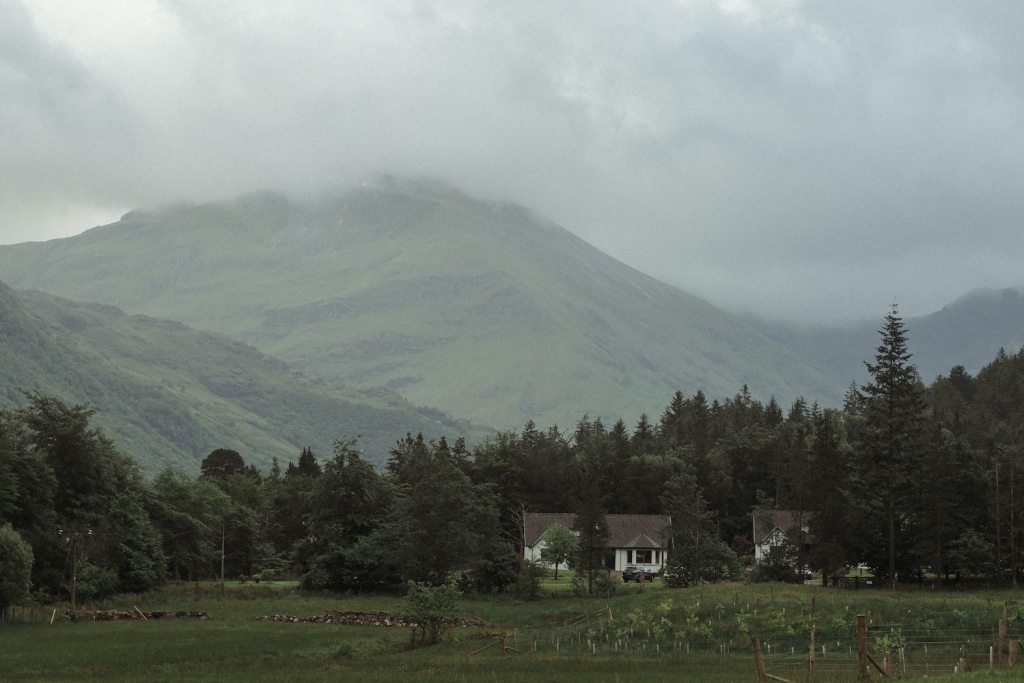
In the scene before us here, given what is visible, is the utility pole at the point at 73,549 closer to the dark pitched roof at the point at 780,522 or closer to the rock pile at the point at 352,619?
the rock pile at the point at 352,619

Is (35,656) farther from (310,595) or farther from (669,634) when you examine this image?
(310,595)

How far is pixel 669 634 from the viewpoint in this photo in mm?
68188

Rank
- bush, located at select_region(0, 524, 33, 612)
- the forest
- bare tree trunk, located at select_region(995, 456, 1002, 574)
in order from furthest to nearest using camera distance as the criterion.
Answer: the forest < bare tree trunk, located at select_region(995, 456, 1002, 574) < bush, located at select_region(0, 524, 33, 612)

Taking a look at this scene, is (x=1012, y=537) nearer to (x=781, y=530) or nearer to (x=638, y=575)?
(x=781, y=530)

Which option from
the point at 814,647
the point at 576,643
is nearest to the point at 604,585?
the point at 576,643

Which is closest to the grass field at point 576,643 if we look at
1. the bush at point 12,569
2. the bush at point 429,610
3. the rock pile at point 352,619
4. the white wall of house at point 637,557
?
the bush at point 429,610

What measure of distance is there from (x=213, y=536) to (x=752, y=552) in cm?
6563

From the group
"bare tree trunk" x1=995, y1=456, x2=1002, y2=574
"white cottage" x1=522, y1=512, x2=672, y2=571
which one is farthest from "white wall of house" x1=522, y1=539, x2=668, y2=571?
"bare tree trunk" x1=995, y1=456, x2=1002, y2=574

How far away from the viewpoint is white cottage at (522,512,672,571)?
144 m

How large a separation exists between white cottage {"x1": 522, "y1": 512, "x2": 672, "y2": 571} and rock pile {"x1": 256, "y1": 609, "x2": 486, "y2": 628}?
2289 inches

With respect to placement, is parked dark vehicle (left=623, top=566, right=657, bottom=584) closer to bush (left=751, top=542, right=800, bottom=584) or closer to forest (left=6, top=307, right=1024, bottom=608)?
forest (left=6, top=307, right=1024, bottom=608)

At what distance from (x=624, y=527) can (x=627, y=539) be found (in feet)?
6.18

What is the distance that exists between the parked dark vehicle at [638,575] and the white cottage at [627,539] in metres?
9.37

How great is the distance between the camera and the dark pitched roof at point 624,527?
14388cm
